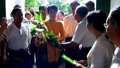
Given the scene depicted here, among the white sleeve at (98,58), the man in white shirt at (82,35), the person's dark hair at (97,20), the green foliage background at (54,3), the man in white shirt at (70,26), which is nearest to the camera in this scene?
the white sleeve at (98,58)

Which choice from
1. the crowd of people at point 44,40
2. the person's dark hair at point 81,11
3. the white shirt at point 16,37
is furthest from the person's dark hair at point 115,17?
the white shirt at point 16,37

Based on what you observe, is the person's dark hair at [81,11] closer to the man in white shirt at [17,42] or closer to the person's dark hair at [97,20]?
the man in white shirt at [17,42]

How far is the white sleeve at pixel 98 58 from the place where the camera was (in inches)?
93.8

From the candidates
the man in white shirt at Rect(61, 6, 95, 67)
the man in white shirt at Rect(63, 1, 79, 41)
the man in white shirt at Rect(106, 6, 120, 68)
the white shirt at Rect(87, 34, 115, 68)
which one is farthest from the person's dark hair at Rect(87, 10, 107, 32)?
the man in white shirt at Rect(63, 1, 79, 41)

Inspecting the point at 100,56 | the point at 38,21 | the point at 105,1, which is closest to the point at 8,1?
the point at 38,21

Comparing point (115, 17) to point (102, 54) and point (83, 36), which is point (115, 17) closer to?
point (102, 54)

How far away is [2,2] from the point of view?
451cm

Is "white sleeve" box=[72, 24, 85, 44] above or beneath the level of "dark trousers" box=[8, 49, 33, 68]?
above

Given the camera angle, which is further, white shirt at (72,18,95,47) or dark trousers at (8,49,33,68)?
dark trousers at (8,49,33,68)

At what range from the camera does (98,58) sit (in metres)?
2.40

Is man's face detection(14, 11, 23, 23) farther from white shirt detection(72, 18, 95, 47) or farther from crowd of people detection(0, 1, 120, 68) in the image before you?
white shirt detection(72, 18, 95, 47)

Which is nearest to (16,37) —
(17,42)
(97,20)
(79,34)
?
(17,42)

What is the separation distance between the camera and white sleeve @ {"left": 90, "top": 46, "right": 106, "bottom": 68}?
2.38 meters

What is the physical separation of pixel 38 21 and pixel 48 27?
0.20 m
